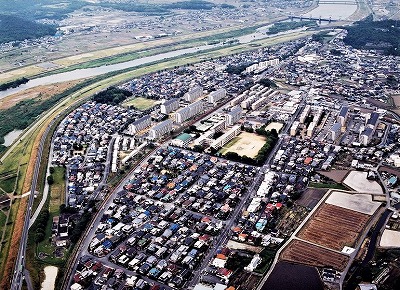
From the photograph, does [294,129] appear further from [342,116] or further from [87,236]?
[87,236]

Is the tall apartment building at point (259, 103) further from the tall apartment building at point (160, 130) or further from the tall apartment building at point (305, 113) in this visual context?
the tall apartment building at point (160, 130)

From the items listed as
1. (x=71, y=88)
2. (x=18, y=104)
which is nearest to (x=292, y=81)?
(x=71, y=88)

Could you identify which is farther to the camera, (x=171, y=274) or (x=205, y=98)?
(x=205, y=98)

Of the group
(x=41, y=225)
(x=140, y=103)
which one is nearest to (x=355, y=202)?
(x=41, y=225)

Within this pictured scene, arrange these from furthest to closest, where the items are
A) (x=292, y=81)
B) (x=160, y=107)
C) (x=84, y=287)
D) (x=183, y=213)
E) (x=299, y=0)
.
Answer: (x=299, y=0)
(x=292, y=81)
(x=160, y=107)
(x=183, y=213)
(x=84, y=287)

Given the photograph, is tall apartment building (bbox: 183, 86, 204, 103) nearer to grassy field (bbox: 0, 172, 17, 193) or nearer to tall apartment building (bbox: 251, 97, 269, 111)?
tall apartment building (bbox: 251, 97, 269, 111)

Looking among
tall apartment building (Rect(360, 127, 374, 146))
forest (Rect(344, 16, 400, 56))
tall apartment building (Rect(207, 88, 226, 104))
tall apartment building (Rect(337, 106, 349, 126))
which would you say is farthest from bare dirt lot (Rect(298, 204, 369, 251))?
forest (Rect(344, 16, 400, 56))

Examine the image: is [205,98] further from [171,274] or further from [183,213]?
[171,274]
